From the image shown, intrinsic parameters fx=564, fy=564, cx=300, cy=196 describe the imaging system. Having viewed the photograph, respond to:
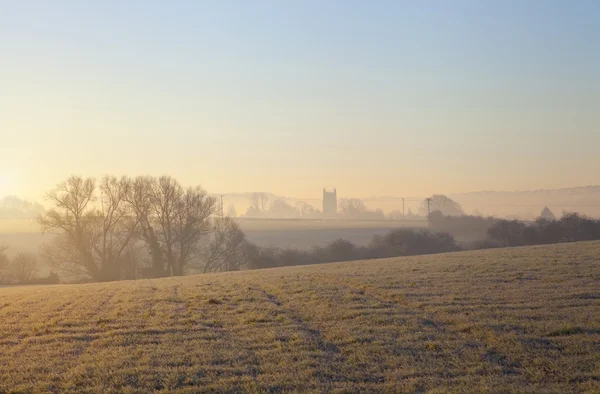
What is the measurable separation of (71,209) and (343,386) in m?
58.2

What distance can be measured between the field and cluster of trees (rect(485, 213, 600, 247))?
5496 centimetres

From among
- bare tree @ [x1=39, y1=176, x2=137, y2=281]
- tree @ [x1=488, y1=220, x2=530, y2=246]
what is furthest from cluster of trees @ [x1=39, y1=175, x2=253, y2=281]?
tree @ [x1=488, y1=220, x2=530, y2=246]

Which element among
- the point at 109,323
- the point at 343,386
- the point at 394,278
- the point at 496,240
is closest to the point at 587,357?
the point at 343,386

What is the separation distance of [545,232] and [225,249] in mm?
42371

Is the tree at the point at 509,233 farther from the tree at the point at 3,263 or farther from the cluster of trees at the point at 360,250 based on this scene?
the tree at the point at 3,263

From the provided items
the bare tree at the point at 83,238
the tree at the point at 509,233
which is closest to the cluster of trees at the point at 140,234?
the bare tree at the point at 83,238

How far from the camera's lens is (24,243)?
364 ft

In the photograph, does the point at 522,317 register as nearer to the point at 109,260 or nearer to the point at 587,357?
the point at 587,357

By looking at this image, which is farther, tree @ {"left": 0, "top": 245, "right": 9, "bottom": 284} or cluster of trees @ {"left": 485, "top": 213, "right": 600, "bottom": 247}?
cluster of trees @ {"left": 485, "top": 213, "right": 600, "bottom": 247}

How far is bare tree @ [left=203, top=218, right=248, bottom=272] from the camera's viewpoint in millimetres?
70562

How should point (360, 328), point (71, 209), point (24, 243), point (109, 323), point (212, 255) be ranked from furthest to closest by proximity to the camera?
1. point (24, 243)
2. point (212, 255)
3. point (71, 209)
4. point (109, 323)
5. point (360, 328)

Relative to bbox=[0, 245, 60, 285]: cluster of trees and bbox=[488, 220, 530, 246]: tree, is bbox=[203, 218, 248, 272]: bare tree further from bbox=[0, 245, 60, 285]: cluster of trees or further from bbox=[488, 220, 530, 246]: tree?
bbox=[488, 220, 530, 246]: tree

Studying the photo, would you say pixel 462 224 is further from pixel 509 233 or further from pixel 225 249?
pixel 225 249

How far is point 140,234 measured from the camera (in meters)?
65.4
